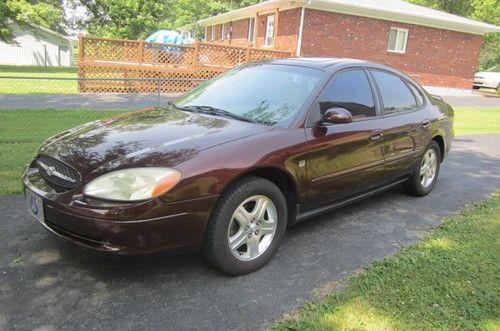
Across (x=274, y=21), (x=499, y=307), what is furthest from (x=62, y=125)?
(x=274, y=21)

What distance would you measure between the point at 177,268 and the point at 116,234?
2.48ft

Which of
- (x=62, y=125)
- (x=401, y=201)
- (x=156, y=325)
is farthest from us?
(x=62, y=125)

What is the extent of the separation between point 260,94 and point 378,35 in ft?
60.2

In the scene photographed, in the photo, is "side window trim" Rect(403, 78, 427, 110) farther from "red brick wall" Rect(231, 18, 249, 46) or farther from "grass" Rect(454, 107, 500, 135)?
"red brick wall" Rect(231, 18, 249, 46)

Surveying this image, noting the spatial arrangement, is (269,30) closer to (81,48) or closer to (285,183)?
(81,48)

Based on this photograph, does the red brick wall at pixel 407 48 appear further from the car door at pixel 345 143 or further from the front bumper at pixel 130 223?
the front bumper at pixel 130 223

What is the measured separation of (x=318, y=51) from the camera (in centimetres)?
1944

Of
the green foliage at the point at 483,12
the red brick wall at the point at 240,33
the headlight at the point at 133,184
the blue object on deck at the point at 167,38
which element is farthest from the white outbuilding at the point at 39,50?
the headlight at the point at 133,184

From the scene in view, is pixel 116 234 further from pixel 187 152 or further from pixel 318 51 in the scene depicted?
pixel 318 51

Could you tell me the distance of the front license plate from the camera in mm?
3128

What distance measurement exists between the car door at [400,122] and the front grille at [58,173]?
2949 millimetres

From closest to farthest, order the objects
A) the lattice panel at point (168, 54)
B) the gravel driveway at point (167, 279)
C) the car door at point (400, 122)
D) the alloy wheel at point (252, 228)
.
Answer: the gravel driveway at point (167, 279) → the alloy wheel at point (252, 228) → the car door at point (400, 122) → the lattice panel at point (168, 54)

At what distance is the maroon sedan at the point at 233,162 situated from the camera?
2875 mm

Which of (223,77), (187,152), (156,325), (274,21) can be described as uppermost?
(274,21)
